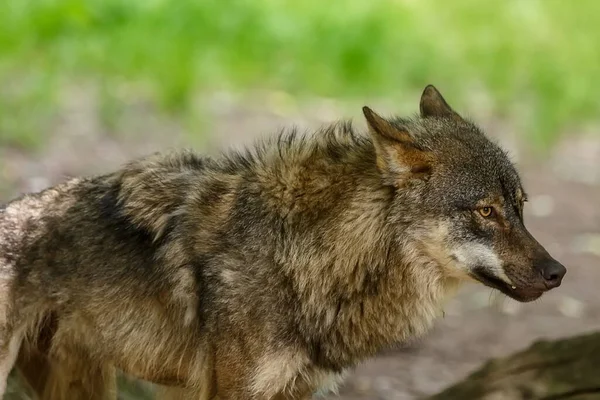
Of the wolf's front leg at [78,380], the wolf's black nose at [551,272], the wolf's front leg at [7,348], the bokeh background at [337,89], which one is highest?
the bokeh background at [337,89]

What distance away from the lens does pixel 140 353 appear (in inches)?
190

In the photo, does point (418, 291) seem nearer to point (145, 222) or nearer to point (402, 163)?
point (402, 163)

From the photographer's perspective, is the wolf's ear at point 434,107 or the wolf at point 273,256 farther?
the wolf's ear at point 434,107

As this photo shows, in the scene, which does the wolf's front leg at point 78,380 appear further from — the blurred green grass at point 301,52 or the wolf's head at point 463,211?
the blurred green grass at point 301,52

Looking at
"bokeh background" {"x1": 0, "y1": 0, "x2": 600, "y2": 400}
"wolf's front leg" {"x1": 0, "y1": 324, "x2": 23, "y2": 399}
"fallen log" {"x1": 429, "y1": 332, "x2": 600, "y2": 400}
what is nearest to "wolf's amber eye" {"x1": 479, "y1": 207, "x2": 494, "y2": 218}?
"fallen log" {"x1": 429, "y1": 332, "x2": 600, "y2": 400}

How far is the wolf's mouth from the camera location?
4504 millimetres

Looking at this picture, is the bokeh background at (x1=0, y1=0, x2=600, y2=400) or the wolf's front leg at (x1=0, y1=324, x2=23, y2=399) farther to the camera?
the bokeh background at (x1=0, y1=0, x2=600, y2=400)

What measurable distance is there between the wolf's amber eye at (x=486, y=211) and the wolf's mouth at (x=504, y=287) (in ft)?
0.80

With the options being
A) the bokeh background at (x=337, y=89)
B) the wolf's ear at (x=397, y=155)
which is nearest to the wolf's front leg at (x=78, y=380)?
the wolf's ear at (x=397, y=155)

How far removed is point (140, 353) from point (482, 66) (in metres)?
10.3

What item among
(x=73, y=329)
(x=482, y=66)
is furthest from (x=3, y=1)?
(x=73, y=329)

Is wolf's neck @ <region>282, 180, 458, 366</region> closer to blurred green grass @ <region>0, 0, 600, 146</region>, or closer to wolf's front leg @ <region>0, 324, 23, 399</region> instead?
wolf's front leg @ <region>0, 324, 23, 399</region>

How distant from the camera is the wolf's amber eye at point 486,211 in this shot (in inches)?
179

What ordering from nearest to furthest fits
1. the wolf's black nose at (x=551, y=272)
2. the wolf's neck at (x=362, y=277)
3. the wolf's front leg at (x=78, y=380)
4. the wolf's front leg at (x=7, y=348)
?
1. the wolf's black nose at (x=551, y=272)
2. the wolf's neck at (x=362, y=277)
3. the wolf's front leg at (x=7, y=348)
4. the wolf's front leg at (x=78, y=380)
